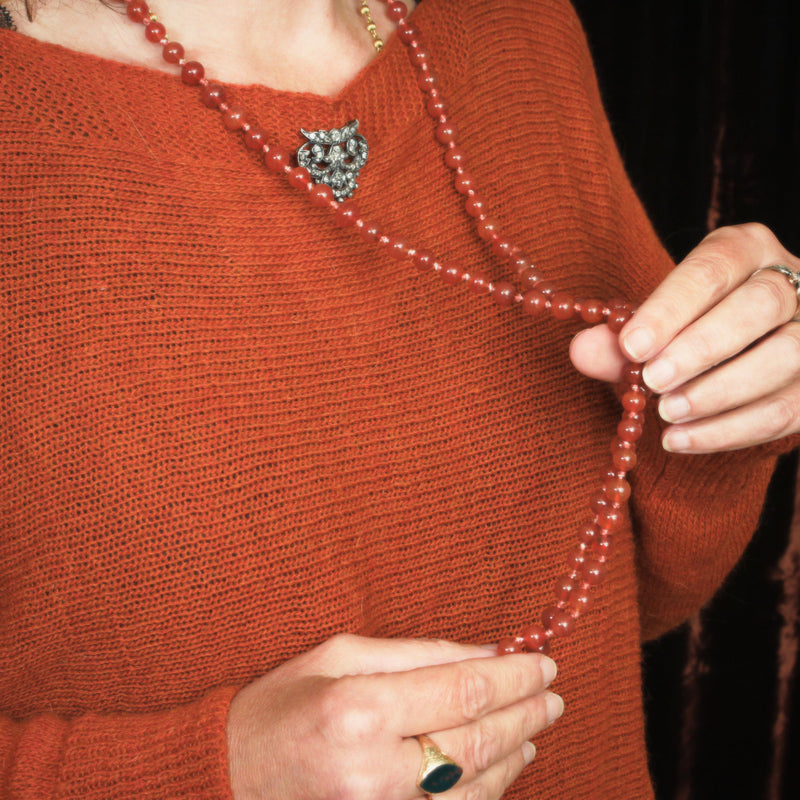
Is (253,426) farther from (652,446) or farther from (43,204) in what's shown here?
(652,446)

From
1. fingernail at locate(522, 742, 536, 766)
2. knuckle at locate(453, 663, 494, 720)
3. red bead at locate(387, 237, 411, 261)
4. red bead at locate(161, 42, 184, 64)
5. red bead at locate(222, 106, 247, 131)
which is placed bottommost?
fingernail at locate(522, 742, 536, 766)

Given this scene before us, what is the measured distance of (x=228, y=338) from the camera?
81 cm

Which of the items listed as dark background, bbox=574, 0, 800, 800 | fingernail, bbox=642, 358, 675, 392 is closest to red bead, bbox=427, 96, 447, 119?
fingernail, bbox=642, 358, 675, 392

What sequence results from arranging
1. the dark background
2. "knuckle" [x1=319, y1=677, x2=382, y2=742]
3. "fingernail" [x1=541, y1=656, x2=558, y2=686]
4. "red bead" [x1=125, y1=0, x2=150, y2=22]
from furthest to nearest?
the dark background, "red bead" [x1=125, y1=0, x2=150, y2=22], "fingernail" [x1=541, y1=656, x2=558, y2=686], "knuckle" [x1=319, y1=677, x2=382, y2=742]

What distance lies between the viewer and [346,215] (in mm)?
879

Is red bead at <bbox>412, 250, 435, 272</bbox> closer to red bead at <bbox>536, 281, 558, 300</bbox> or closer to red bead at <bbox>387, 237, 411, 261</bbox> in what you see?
red bead at <bbox>387, 237, 411, 261</bbox>

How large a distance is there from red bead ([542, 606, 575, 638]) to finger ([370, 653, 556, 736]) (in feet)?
0.43

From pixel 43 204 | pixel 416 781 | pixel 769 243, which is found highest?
pixel 43 204

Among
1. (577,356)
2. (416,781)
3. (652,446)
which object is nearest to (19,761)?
(416,781)

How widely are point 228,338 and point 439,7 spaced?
1.82 feet

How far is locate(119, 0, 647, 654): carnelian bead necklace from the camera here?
2.77 feet

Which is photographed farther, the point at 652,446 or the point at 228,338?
the point at 652,446

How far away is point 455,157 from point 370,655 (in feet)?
1.86

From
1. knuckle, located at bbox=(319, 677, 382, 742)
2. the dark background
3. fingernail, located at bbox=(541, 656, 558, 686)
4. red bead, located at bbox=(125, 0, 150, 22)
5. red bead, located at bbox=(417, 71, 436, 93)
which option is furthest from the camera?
the dark background
